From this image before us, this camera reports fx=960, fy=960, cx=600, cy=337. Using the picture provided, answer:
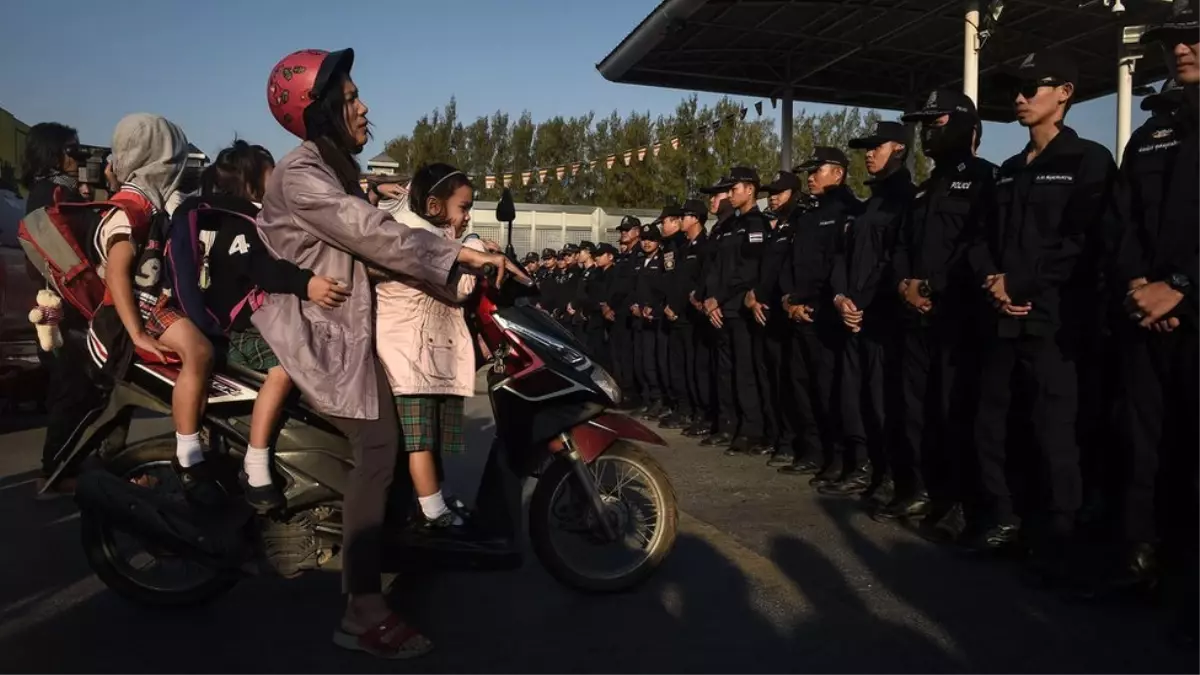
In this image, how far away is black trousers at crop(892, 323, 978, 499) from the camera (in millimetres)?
4707

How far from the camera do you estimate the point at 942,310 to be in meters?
4.74

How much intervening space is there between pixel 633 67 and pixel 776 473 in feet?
27.9

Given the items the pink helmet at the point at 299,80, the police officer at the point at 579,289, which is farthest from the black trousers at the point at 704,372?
the pink helmet at the point at 299,80

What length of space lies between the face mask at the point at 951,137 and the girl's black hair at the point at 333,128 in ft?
9.82

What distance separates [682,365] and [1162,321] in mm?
5502

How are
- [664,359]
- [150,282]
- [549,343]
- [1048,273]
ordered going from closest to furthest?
[549,343] < [150,282] < [1048,273] < [664,359]

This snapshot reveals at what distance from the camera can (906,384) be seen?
5074 mm

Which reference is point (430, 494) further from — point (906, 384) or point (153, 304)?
point (906, 384)

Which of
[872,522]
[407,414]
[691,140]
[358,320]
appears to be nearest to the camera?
[358,320]

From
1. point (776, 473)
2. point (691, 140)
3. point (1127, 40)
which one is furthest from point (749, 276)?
point (691, 140)

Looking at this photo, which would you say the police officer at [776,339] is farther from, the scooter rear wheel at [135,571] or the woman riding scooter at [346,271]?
the scooter rear wheel at [135,571]

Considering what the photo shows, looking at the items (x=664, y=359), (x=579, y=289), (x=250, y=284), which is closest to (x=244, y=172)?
(x=250, y=284)

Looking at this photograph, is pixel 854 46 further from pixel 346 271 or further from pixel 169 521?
pixel 169 521

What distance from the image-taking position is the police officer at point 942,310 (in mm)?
4660
